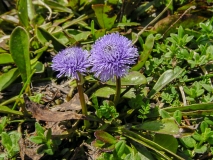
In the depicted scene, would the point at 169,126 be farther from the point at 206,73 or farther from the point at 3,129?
the point at 3,129

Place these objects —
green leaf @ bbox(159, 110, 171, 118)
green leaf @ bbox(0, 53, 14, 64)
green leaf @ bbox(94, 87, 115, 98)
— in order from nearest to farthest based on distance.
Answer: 1. green leaf @ bbox(159, 110, 171, 118)
2. green leaf @ bbox(94, 87, 115, 98)
3. green leaf @ bbox(0, 53, 14, 64)

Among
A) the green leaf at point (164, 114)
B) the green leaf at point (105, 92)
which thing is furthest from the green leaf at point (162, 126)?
the green leaf at point (105, 92)

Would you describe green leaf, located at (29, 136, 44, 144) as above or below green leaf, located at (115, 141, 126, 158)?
above

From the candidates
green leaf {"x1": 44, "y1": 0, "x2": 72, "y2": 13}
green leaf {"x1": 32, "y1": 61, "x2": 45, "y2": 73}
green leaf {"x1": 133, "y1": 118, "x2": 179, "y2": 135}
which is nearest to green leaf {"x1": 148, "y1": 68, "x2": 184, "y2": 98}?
green leaf {"x1": 133, "y1": 118, "x2": 179, "y2": 135}

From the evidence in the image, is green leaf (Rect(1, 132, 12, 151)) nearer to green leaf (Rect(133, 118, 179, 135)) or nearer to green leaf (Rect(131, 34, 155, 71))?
green leaf (Rect(133, 118, 179, 135))

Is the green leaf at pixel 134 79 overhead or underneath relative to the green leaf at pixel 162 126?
overhead

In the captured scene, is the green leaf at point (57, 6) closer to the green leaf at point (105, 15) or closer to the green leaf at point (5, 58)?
the green leaf at point (105, 15)
